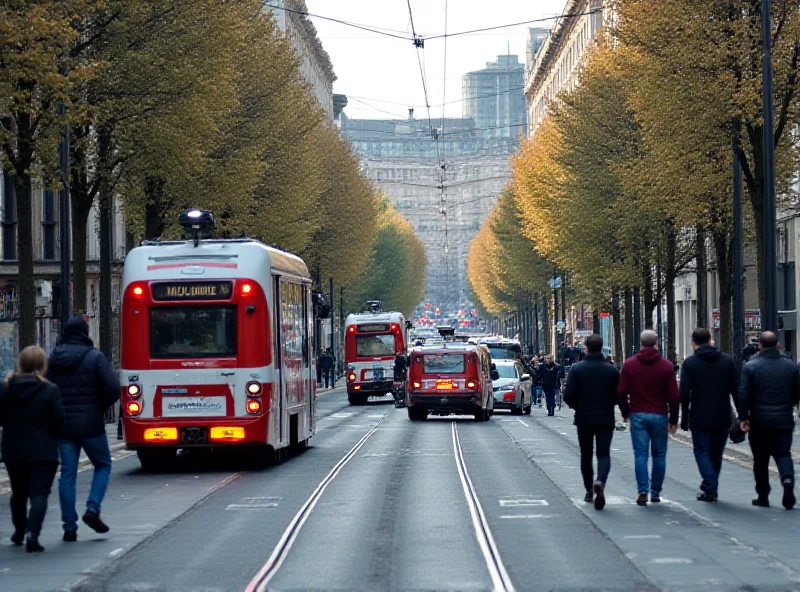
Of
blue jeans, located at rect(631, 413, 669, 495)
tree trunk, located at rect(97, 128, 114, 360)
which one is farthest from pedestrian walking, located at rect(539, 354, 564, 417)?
blue jeans, located at rect(631, 413, 669, 495)

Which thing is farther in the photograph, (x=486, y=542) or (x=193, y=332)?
(x=193, y=332)

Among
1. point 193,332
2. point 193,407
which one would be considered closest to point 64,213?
point 193,332

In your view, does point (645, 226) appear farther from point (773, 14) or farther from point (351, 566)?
point (351, 566)

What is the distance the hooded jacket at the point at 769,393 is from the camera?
1645 centimetres

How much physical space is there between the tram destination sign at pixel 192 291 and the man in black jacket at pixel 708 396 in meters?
7.99

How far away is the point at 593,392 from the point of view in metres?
16.4

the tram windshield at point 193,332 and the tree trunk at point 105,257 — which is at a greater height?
the tree trunk at point 105,257

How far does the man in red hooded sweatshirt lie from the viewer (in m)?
16.4

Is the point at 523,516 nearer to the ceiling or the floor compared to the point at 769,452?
nearer to the floor

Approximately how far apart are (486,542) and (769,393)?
14.0ft

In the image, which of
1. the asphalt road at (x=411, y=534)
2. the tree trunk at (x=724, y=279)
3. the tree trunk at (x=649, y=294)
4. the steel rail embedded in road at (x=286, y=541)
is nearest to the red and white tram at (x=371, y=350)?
the tree trunk at (x=649, y=294)

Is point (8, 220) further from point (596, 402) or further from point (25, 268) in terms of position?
point (596, 402)

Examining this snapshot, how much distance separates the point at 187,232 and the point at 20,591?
33.9 metres

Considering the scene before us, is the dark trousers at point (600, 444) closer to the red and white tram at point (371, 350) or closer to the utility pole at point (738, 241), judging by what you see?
the utility pole at point (738, 241)
